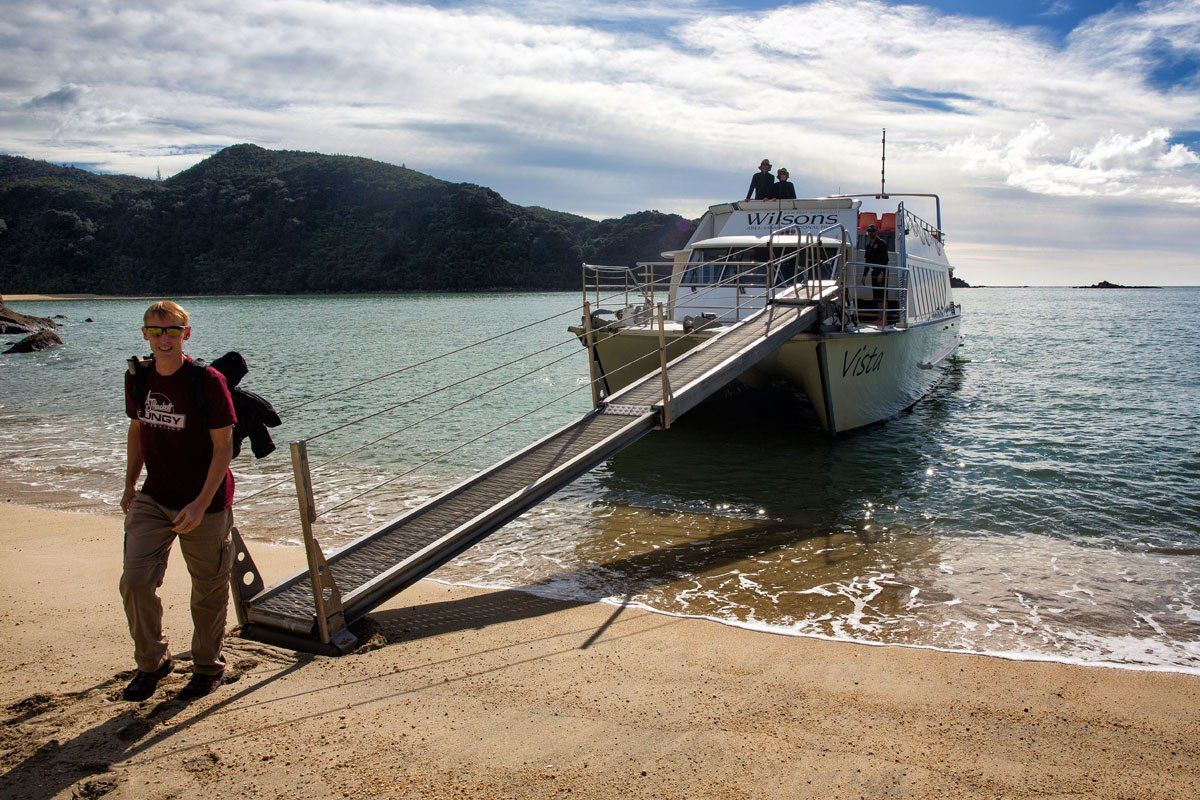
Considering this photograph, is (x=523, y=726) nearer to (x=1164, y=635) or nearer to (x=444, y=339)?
(x=1164, y=635)

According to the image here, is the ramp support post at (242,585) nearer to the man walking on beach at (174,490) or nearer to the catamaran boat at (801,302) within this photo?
the man walking on beach at (174,490)

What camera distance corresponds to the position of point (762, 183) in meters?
16.3

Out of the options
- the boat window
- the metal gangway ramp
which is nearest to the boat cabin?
the boat window

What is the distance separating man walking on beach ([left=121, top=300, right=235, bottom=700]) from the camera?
4125 millimetres

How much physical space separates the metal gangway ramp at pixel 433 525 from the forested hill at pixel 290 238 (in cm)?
13150

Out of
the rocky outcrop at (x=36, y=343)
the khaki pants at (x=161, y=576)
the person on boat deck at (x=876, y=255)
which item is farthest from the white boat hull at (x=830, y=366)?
the rocky outcrop at (x=36, y=343)

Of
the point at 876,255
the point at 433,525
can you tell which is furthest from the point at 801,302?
the point at 433,525

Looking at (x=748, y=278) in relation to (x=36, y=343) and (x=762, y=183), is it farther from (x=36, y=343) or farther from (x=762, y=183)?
(x=36, y=343)

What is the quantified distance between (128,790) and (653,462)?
9691 mm

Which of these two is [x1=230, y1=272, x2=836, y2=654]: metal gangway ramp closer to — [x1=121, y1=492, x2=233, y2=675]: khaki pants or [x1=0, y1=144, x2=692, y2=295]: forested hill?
[x1=121, y1=492, x2=233, y2=675]: khaki pants

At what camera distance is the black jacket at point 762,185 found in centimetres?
→ 1627

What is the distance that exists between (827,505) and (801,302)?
11.2ft

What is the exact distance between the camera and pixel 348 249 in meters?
151

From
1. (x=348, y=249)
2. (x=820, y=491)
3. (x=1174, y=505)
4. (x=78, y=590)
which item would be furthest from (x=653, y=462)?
(x=348, y=249)
